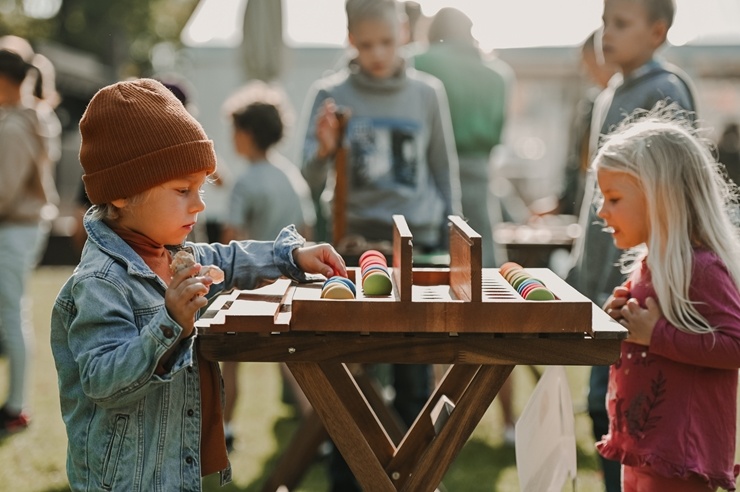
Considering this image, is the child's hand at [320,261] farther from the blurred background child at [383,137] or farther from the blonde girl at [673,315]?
the blurred background child at [383,137]

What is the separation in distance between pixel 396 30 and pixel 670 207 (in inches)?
73.8

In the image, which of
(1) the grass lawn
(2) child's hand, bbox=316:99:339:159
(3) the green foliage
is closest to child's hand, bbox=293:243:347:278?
(2) child's hand, bbox=316:99:339:159

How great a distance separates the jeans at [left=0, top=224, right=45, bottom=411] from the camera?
5.19 metres

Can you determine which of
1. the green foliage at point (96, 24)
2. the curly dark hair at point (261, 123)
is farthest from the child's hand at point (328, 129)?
the green foliage at point (96, 24)

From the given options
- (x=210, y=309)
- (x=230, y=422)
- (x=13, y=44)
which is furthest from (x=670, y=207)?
(x=13, y=44)

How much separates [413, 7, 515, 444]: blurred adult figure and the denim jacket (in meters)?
3.29

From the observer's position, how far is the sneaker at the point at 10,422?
5203 mm

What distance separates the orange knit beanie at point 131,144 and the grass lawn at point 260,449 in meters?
2.43

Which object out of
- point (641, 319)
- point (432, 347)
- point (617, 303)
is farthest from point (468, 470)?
point (432, 347)

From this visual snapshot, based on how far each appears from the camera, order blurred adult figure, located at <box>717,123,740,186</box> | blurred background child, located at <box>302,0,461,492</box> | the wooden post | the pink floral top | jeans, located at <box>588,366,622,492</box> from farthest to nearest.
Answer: blurred adult figure, located at <box>717,123,740,186</box>
blurred background child, located at <box>302,0,461,492</box>
the wooden post
jeans, located at <box>588,366,622,492</box>
the pink floral top

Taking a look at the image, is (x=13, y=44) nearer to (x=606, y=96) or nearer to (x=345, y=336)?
(x=606, y=96)

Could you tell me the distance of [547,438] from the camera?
2.76 metres

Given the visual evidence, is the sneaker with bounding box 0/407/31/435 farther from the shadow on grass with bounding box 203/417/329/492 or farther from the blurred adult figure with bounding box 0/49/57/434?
the shadow on grass with bounding box 203/417/329/492

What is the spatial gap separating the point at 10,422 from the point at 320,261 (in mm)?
3294
